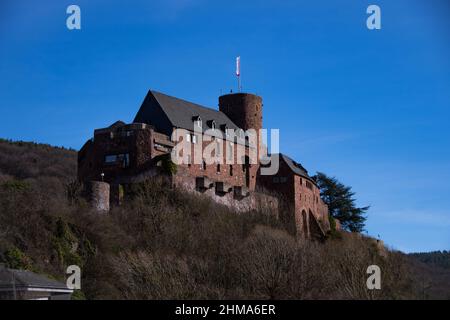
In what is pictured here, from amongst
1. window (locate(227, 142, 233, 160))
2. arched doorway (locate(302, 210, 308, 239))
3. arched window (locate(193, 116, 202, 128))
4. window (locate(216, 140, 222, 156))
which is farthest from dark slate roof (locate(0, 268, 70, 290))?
arched doorway (locate(302, 210, 308, 239))

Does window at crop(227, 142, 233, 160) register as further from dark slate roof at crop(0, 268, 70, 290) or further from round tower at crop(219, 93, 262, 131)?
dark slate roof at crop(0, 268, 70, 290)

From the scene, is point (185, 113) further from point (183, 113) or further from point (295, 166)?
point (295, 166)

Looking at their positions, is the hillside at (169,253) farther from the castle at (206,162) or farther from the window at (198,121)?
the window at (198,121)

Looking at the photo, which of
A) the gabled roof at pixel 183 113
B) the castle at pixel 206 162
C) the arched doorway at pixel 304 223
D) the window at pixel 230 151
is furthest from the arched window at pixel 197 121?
the arched doorway at pixel 304 223

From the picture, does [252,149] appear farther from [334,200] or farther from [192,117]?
[334,200]

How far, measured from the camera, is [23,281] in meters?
30.3

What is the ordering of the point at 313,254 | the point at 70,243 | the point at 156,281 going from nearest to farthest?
the point at 156,281, the point at 70,243, the point at 313,254

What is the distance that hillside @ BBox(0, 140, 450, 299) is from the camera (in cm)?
3884

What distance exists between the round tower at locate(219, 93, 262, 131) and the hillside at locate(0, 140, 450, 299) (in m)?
17.6

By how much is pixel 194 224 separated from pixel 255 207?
10.9m

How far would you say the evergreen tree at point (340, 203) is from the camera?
78000 millimetres

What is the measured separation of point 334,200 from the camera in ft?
260

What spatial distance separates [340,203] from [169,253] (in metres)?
38.7
